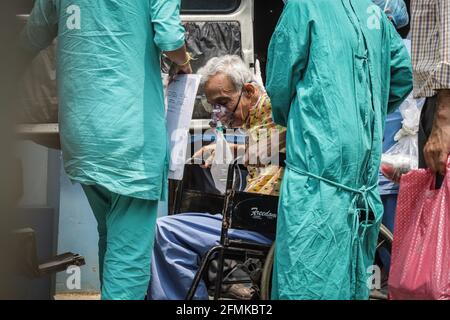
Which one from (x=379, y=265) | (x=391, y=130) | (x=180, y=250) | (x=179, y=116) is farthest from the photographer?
(x=391, y=130)

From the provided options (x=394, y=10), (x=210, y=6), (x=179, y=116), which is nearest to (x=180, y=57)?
(x=179, y=116)

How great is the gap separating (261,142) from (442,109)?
3.46ft

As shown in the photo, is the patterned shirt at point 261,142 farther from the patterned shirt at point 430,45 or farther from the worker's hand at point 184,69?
the patterned shirt at point 430,45

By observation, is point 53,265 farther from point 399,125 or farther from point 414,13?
point 399,125

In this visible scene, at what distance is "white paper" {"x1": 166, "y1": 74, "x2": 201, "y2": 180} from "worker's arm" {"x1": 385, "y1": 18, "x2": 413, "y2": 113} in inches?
32.2

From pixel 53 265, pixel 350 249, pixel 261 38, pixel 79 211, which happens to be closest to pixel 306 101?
pixel 350 249

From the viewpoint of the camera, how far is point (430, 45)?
2861 millimetres

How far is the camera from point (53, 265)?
3.62m

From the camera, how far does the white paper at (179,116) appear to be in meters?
3.20

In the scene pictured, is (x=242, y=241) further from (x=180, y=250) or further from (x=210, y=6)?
(x=210, y=6)

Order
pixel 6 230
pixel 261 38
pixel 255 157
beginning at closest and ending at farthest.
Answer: pixel 6 230 → pixel 255 157 → pixel 261 38

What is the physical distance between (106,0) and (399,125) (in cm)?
259

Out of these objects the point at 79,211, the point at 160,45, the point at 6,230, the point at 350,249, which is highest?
the point at 160,45

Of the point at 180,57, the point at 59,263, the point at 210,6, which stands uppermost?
the point at 210,6
